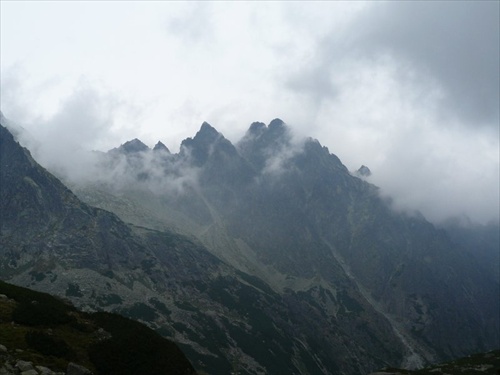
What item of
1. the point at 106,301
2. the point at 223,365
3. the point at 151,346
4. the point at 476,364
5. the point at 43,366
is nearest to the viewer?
the point at 43,366

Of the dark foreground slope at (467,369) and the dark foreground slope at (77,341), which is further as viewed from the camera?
the dark foreground slope at (467,369)

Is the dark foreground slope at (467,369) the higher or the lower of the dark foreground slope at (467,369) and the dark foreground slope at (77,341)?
the higher

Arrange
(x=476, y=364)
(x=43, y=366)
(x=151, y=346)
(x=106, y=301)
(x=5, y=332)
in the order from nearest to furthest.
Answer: (x=43, y=366) < (x=5, y=332) < (x=151, y=346) < (x=476, y=364) < (x=106, y=301)

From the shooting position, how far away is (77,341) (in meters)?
32.5

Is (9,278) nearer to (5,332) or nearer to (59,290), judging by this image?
(59,290)

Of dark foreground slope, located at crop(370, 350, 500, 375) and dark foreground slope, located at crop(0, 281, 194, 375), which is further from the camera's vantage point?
dark foreground slope, located at crop(370, 350, 500, 375)

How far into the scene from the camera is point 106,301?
7470 inches

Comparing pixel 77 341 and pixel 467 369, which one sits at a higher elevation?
pixel 467 369

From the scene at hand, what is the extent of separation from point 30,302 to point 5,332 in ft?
26.9

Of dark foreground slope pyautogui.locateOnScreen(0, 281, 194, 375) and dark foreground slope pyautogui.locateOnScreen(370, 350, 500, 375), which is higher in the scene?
dark foreground slope pyautogui.locateOnScreen(370, 350, 500, 375)

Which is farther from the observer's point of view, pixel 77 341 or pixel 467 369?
pixel 467 369

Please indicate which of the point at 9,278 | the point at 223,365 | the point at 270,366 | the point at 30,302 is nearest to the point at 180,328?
the point at 223,365

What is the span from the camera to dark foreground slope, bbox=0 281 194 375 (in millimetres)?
28547

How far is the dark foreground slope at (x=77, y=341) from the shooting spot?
2855cm
